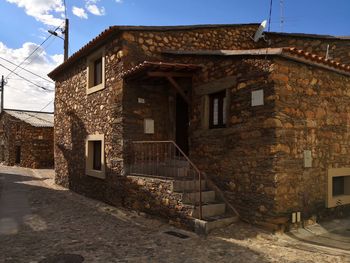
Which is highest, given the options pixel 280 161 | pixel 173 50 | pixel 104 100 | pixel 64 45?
pixel 64 45

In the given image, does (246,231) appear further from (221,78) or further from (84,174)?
(84,174)

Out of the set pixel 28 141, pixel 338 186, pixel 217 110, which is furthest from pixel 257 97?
pixel 28 141

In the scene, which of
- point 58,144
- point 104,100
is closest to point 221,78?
point 104,100

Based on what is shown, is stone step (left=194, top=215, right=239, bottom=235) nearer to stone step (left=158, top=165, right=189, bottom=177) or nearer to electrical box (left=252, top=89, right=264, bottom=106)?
stone step (left=158, top=165, right=189, bottom=177)

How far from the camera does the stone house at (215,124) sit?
642cm

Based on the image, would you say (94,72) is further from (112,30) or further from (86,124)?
(112,30)

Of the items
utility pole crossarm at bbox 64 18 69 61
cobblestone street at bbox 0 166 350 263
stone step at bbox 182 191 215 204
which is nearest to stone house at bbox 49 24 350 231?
stone step at bbox 182 191 215 204

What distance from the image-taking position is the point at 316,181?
275 inches

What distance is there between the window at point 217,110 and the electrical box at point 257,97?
38.0 inches

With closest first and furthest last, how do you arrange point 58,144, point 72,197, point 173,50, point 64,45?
point 173,50 < point 72,197 < point 58,144 < point 64,45

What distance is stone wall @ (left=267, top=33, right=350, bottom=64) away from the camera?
390 inches

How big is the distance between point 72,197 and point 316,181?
7.27 meters

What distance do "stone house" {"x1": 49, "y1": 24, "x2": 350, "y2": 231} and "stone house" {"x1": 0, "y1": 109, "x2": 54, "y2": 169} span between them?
11.1m

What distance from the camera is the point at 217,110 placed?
7.76 metres
